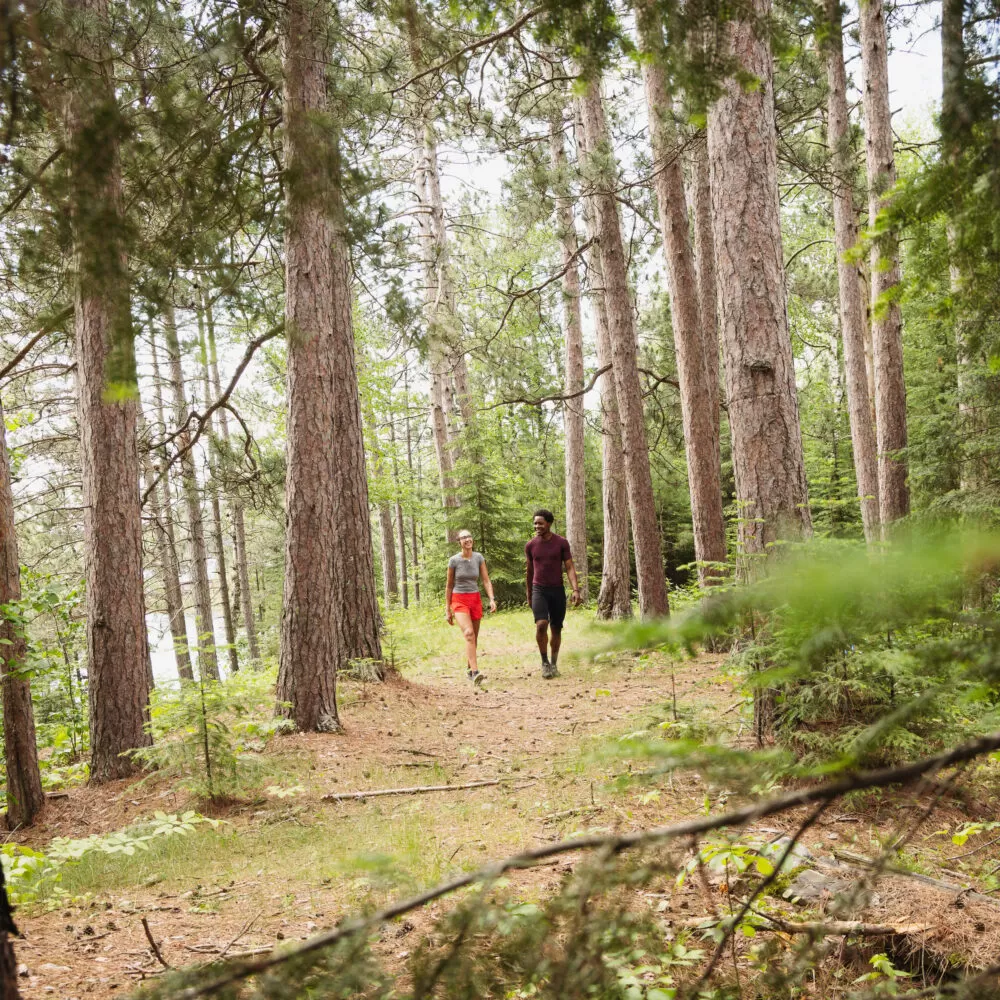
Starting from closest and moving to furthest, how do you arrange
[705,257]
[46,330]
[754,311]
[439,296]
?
1. [46,330]
2. [754,311]
3. [705,257]
4. [439,296]

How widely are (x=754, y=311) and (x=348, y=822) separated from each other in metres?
4.75

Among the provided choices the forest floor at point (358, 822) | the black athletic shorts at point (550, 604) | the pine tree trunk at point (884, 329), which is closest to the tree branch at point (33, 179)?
the forest floor at point (358, 822)

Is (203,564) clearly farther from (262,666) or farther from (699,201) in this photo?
(699,201)

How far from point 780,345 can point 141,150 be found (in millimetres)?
4404

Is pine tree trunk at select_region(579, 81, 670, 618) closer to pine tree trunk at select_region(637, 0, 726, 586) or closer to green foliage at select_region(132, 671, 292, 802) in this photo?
pine tree trunk at select_region(637, 0, 726, 586)

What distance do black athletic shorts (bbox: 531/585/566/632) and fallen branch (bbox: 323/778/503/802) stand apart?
147 inches

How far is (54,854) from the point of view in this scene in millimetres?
4395

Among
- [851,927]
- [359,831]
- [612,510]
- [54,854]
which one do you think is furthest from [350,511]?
[612,510]

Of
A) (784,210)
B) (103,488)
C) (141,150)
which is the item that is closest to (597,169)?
(103,488)

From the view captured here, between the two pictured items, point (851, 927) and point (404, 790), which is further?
point (404, 790)

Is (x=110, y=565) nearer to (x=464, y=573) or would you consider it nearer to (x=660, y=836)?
(x=464, y=573)

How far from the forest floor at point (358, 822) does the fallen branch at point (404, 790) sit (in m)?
0.07

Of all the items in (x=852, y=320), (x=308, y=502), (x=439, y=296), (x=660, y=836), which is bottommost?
(x=660, y=836)

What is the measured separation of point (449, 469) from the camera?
748 inches
